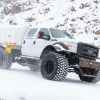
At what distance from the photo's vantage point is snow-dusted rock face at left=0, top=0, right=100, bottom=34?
33.1 meters

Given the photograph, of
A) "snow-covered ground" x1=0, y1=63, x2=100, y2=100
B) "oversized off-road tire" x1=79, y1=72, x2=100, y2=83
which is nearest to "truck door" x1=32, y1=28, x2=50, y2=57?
"oversized off-road tire" x1=79, y1=72, x2=100, y2=83

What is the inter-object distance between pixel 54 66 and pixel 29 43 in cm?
254

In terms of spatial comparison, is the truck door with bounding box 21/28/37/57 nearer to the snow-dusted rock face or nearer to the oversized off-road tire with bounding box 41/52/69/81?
the oversized off-road tire with bounding box 41/52/69/81

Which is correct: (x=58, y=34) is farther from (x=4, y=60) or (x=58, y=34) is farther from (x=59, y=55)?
(x=4, y=60)

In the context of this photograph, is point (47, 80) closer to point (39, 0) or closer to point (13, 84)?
point (13, 84)

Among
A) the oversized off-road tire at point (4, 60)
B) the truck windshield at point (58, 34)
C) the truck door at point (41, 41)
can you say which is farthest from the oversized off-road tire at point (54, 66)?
the oversized off-road tire at point (4, 60)

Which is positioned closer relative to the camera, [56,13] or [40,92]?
[40,92]

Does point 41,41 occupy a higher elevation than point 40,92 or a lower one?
higher

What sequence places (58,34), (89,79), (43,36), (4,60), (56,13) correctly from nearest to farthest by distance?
(43,36) → (89,79) → (58,34) → (4,60) → (56,13)

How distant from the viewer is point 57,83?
1159cm

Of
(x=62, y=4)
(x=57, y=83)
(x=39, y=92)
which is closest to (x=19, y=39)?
(x=57, y=83)

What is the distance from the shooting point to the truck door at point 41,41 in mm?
13352

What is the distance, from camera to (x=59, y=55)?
40.2ft

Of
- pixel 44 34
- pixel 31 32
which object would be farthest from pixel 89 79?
pixel 31 32
